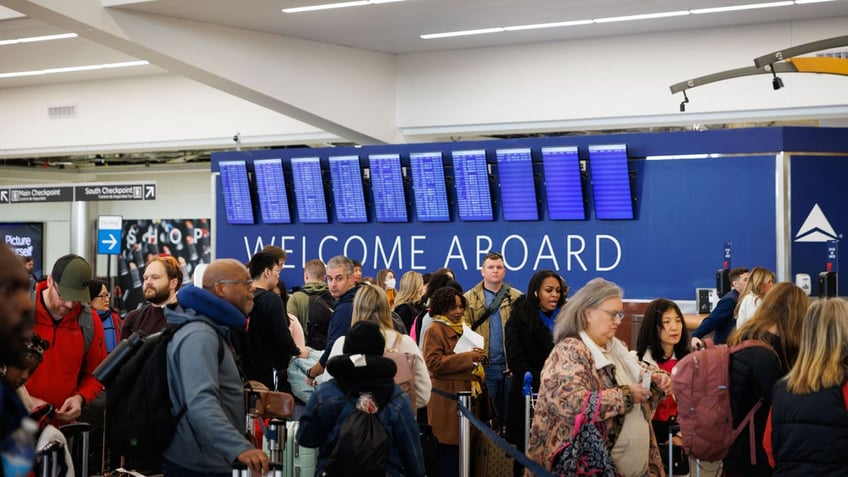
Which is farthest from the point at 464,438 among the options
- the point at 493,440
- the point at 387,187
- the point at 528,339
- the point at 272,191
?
the point at 272,191

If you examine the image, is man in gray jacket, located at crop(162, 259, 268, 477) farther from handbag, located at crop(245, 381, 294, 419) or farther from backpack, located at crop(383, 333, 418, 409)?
backpack, located at crop(383, 333, 418, 409)

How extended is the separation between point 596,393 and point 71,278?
2.70m

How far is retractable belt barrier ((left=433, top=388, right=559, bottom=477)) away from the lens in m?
4.45

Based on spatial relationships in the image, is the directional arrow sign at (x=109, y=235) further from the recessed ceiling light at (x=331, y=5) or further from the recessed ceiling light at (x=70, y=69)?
the recessed ceiling light at (x=331, y=5)

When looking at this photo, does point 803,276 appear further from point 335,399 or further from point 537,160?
point 335,399

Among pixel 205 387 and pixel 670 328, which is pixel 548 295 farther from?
pixel 205 387

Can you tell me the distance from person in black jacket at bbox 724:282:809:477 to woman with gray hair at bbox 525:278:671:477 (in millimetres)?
402

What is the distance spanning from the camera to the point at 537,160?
13016 millimetres

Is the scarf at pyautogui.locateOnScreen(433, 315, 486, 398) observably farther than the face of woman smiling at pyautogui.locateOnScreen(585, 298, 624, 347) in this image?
Yes

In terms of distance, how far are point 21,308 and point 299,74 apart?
13.9 meters

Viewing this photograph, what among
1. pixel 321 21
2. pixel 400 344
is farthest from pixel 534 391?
pixel 321 21

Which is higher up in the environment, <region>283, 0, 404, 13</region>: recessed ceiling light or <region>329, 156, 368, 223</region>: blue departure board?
<region>283, 0, 404, 13</region>: recessed ceiling light

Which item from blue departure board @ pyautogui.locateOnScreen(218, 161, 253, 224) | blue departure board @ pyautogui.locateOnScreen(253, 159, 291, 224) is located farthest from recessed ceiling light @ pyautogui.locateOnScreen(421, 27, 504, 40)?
blue departure board @ pyautogui.locateOnScreen(218, 161, 253, 224)

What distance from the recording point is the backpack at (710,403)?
4.86 metres
